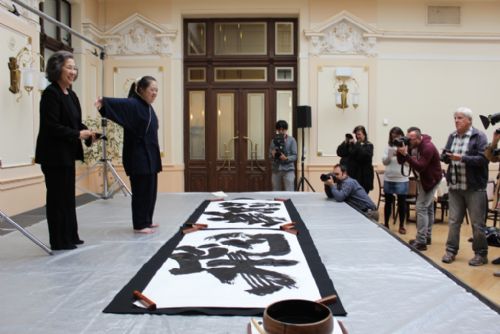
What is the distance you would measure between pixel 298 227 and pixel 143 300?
1518mm

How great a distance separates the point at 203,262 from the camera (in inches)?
86.0

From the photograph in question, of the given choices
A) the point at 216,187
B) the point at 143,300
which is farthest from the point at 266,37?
the point at 143,300

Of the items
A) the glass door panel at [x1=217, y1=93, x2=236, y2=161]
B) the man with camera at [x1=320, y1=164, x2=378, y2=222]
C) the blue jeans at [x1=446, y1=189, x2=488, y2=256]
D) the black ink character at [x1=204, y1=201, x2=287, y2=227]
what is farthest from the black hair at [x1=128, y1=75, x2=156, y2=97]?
the glass door panel at [x1=217, y1=93, x2=236, y2=161]

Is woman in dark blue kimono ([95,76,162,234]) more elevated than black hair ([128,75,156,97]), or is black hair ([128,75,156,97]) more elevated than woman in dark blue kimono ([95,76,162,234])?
black hair ([128,75,156,97])

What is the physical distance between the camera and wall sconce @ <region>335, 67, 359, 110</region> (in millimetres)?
7070

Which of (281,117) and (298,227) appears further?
(281,117)

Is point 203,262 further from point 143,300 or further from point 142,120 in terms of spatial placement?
point 142,120

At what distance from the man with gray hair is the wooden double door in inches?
153

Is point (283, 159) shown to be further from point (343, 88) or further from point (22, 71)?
point (22, 71)

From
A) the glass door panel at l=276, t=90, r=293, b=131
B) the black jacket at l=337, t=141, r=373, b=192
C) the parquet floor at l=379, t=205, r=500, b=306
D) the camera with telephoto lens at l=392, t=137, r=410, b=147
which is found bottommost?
the parquet floor at l=379, t=205, r=500, b=306

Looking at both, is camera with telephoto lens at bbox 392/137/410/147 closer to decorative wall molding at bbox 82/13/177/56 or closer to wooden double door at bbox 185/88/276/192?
wooden double door at bbox 185/88/276/192

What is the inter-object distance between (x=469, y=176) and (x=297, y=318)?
2.88 metres

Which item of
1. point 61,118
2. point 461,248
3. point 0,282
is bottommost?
point 461,248

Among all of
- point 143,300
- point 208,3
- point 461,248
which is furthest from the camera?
point 208,3
